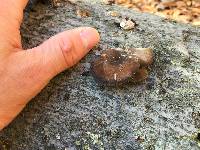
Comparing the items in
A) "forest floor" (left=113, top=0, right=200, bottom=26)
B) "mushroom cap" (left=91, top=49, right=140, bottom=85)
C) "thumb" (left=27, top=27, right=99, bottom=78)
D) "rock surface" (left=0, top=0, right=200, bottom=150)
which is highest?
"thumb" (left=27, top=27, right=99, bottom=78)

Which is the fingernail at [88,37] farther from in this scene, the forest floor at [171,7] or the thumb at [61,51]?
the forest floor at [171,7]

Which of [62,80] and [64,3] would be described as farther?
[64,3]

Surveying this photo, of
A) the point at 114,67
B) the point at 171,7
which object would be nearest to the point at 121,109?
the point at 114,67

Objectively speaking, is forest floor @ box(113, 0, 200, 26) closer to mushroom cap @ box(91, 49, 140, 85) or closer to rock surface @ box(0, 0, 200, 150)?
rock surface @ box(0, 0, 200, 150)

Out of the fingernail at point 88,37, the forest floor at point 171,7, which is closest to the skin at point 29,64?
the fingernail at point 88,37

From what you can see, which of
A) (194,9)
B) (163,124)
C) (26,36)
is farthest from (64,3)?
(194,9)

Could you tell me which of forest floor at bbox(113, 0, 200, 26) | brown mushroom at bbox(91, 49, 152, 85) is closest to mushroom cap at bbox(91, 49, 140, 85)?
brown mushroom at bbox(91, 49, 152, 85)

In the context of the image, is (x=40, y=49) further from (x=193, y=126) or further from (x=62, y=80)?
(x=193, y=126)
